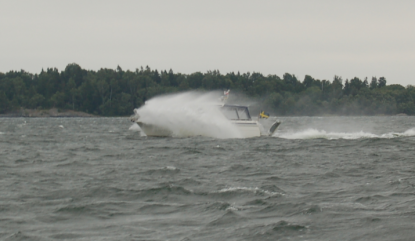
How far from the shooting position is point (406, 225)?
10445 mm

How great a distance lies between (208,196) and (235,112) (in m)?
21.3

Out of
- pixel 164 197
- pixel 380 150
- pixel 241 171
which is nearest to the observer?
pixel 164 197

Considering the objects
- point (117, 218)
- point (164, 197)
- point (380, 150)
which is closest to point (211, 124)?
point (380, 150)

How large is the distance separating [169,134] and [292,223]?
2522cm

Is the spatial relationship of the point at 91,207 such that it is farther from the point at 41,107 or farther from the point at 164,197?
the point at 41,107

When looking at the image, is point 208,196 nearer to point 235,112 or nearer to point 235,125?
point 235,125

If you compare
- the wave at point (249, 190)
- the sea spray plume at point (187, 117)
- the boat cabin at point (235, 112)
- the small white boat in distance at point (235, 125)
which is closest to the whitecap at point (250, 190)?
the wave at point (249, 190)

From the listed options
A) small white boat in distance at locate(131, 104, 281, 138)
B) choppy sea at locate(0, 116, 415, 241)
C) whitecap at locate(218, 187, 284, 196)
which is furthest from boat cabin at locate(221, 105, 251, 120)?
whitecap at locate(218, 187, 284, 196)

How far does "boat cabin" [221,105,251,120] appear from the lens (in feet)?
113

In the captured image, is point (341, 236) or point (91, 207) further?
point (91, 207)

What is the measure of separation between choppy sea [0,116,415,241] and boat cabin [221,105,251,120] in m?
11.4

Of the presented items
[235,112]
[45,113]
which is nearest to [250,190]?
[235,112]

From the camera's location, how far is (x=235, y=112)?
114ft

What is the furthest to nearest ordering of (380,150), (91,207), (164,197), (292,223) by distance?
(380,150)
(164,197)
(91,207)
(292,223)
